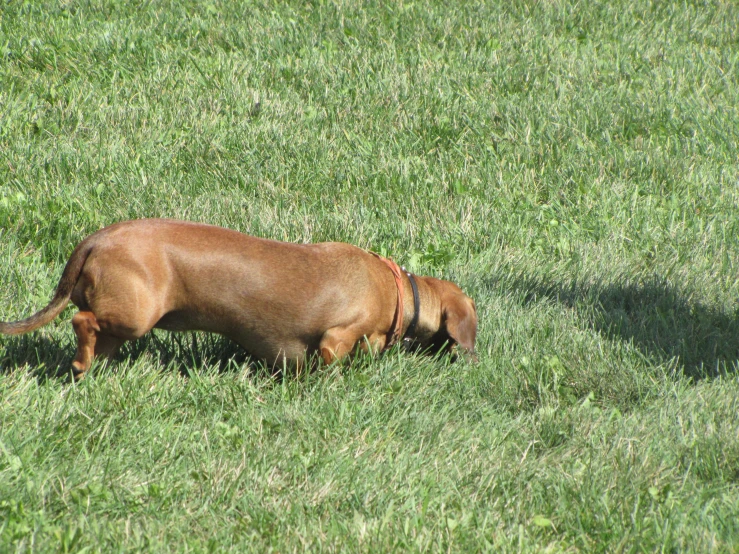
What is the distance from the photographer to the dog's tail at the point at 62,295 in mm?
3512

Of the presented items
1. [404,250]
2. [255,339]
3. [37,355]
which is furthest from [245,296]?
[404,250]

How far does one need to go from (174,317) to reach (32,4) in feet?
15.6

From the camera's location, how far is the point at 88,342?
140 inches

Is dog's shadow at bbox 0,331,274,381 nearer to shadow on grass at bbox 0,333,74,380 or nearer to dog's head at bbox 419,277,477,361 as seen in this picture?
shadow on grass at bbox 0,333,74,380

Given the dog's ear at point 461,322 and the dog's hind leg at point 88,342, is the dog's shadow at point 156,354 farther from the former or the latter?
the dog's ear at point 461,322

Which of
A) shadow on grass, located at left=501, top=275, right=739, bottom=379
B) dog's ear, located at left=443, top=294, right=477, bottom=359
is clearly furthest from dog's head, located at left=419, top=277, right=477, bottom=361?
shadow on grass, located at left=501, top=275, right=739, bottom=379

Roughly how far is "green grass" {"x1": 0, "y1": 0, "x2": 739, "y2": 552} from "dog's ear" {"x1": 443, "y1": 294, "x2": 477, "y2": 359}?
0.39 ft

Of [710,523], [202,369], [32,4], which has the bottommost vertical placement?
[202,369]

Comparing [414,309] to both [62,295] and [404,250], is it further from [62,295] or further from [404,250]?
[62,295]

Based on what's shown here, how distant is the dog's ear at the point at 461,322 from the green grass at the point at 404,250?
119 mm

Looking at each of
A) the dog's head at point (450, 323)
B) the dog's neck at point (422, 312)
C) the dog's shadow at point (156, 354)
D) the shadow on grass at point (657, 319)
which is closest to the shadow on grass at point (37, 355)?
the dog's shadow at point (156, 354)

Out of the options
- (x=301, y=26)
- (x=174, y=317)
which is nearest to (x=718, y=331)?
(x=174, y=317)

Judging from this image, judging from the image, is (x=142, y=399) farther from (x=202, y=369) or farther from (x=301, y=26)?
(x=301, y=26)

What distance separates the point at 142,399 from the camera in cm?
351
